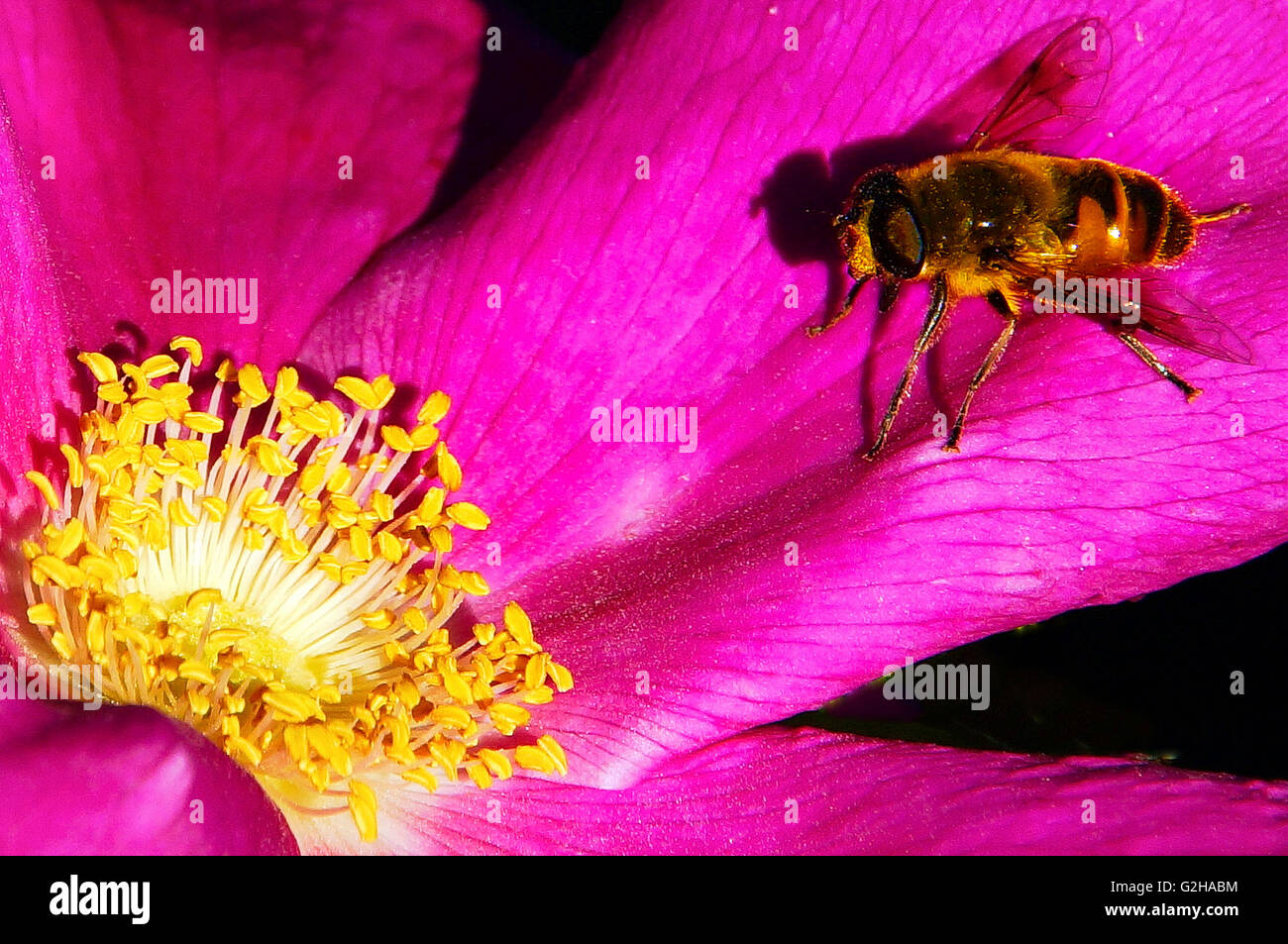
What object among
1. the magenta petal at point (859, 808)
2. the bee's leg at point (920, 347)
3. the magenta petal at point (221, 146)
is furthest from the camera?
the magenta petal at point (221, 146)

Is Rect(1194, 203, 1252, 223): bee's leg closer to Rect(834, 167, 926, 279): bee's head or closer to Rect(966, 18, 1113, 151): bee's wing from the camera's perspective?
Rect(966, 18, 1113, 151): bee's wing

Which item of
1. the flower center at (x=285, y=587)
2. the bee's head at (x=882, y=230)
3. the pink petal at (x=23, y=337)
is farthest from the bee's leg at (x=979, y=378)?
the pink petal at (x=23, y=337)

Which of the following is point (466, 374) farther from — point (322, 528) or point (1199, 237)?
point (1199, 237)

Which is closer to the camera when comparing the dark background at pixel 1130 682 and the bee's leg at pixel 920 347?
the bee's leg at pixel 920 347

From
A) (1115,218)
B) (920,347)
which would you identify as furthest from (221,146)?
(1115,218)

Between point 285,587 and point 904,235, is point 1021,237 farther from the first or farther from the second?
point 285,587

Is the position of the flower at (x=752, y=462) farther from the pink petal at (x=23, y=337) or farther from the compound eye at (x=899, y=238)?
the compound eye at (x=899, y=238)

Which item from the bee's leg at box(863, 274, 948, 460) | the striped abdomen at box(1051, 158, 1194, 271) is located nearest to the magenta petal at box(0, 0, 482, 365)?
the bee's leg at box(863, 274, 948, 460)
